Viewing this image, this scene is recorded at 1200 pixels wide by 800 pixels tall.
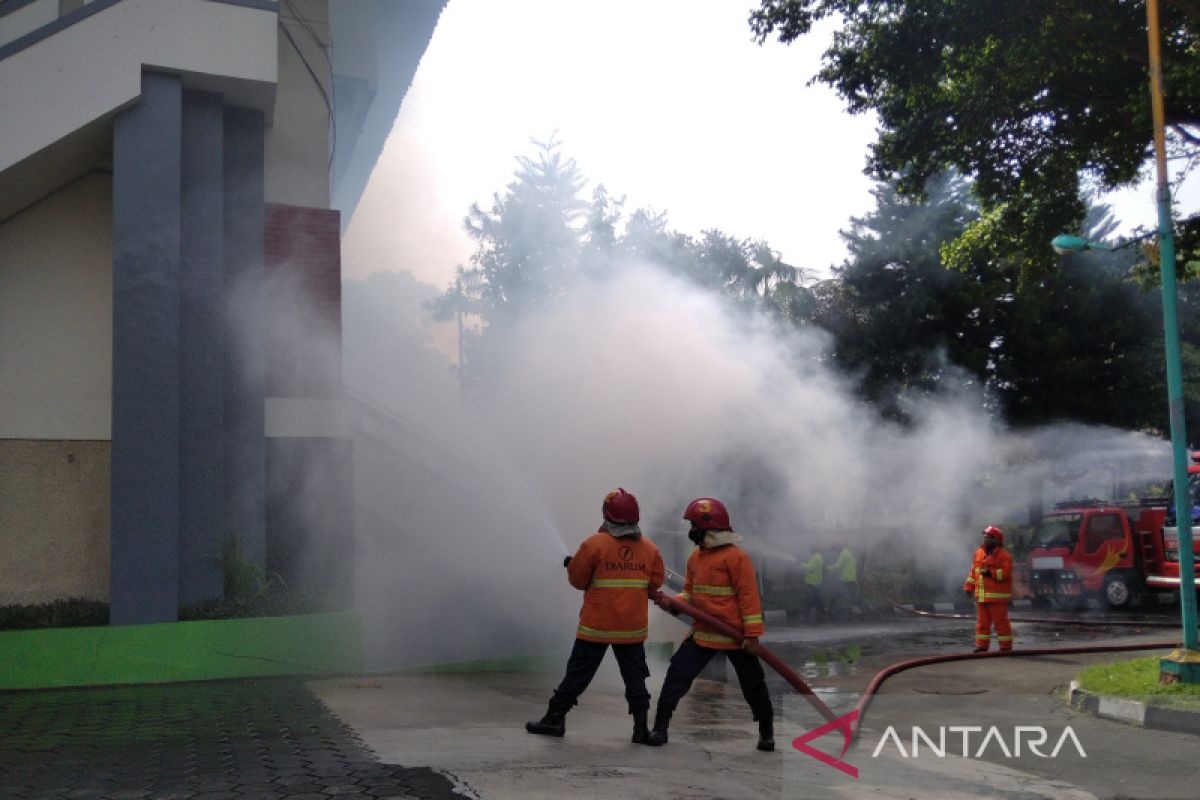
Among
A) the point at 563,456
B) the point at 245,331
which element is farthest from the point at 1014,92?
the point at 245,331

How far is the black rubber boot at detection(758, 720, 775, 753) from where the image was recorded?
6559 mm

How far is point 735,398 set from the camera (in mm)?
16406

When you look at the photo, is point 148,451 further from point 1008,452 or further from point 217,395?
→ point 1008,452

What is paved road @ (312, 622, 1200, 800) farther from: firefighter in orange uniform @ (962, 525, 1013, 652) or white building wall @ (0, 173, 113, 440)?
white building wall @ (0, 173, 113, 440)

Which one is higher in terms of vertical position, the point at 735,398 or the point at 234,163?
the point at 234,163

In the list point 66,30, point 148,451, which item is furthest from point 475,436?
point 66,30

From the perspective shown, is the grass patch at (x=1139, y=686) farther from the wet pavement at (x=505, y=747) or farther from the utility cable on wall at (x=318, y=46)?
the utility cable on wall at (x=318, y=46)

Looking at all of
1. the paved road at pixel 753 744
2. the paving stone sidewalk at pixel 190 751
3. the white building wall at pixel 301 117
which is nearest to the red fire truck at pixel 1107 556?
the paved road at pixel 753 744

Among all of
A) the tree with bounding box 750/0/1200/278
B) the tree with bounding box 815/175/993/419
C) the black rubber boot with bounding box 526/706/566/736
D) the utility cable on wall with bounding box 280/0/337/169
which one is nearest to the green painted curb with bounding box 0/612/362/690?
the black rubber boot with bounding box 526/706/566/736

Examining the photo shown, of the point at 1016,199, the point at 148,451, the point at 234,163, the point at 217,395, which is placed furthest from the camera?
the point at 1016,199

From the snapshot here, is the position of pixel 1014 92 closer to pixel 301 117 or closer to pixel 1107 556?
pixel 301 117

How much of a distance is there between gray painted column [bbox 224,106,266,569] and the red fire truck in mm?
16607

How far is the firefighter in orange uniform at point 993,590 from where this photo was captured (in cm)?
1250

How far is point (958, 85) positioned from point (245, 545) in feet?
35.8
